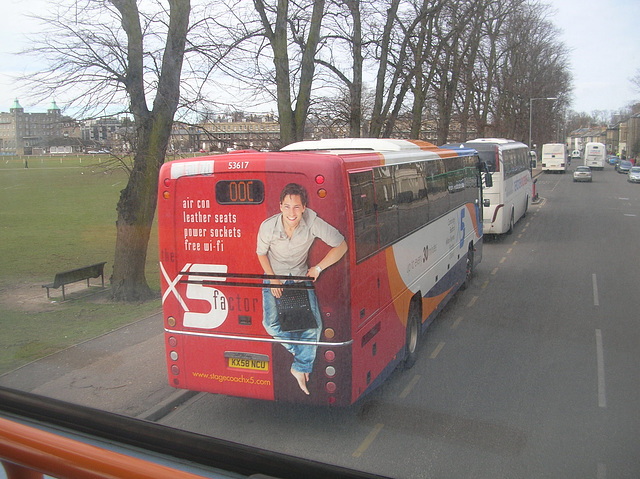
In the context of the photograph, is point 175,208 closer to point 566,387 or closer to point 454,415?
point 454,415

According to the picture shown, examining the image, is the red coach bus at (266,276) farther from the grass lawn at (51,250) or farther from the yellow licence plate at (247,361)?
the grass lawn at (51,250)

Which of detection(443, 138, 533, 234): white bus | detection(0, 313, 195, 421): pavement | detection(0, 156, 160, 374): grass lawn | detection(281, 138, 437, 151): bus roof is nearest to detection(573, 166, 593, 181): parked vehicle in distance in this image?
detection(443, 138, 533, 234): white bus

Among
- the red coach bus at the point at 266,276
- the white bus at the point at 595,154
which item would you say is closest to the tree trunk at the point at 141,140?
the red coach bus at the point at 266,276

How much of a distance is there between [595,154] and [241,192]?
233 ft

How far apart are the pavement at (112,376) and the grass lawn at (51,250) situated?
0.32m

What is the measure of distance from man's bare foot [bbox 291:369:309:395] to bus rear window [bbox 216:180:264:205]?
159 centimetres

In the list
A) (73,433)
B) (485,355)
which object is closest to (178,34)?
(485,355)

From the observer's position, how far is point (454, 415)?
5172mm

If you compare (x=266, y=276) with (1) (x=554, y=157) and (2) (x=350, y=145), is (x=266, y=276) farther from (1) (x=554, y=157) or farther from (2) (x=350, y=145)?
(1) (x=554, y=157)

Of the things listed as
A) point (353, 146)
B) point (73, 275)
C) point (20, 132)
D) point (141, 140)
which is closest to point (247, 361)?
point (20, 132)

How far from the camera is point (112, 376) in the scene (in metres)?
5.79

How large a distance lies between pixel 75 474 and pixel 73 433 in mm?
490

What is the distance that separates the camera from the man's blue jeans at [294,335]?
17.0 ft

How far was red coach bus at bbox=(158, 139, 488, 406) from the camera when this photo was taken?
510 cm
